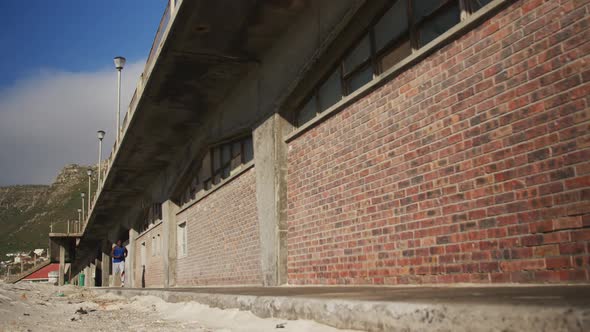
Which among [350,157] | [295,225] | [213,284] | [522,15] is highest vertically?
[522,15]

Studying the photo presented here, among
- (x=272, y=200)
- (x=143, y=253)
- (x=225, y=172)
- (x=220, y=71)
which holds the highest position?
(x=220, y=71)

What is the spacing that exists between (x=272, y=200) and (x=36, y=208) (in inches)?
6991

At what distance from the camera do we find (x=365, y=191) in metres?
6.07

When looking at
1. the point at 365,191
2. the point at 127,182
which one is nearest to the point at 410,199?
A: the point at 365,191

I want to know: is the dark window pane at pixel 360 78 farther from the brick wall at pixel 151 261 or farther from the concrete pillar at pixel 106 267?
the concrete pillar at pixel 106 267

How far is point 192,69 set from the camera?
9.76 metres

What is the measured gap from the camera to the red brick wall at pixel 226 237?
967 centimetres

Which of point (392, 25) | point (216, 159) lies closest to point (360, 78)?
point (392, 25)

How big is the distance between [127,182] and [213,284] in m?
8.93

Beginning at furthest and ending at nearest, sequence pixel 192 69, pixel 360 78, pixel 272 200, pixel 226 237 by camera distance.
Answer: pixel 226 237 → pixel 192 69 → pixel 272 200 → pixel 360 78

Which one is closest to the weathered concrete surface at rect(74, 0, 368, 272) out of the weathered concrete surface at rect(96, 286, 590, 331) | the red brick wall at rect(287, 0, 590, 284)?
the red brick wall at rect(287, 0, 590, 284)

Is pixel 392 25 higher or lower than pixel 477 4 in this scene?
higher

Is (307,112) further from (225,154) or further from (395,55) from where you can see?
(225,154)

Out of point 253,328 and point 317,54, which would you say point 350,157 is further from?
point 253,328
